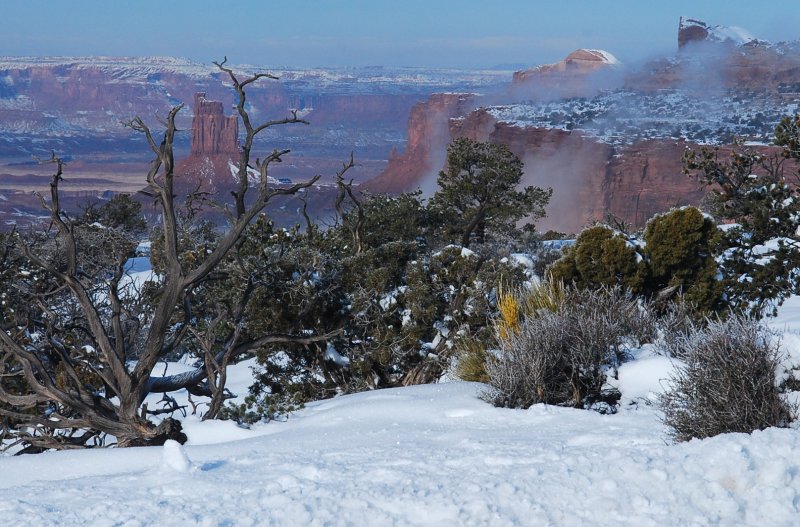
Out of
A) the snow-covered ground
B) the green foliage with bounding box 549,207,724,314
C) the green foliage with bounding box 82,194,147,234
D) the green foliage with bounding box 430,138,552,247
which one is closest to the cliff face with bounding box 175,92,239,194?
the green foliage with bounding box 82,194,147,234

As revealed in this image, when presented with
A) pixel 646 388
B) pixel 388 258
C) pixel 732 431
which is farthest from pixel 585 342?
pixel 388 258

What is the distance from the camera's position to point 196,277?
805 centimetres

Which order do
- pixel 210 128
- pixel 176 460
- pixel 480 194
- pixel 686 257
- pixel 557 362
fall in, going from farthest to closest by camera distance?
pixel 210 128 → pixel 480 194 → pixel 686 257 → pixel 557 362 → pixel 176 460

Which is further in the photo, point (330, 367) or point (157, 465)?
point (330, 367)

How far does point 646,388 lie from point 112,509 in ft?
13.3

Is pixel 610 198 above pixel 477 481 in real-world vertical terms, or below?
below

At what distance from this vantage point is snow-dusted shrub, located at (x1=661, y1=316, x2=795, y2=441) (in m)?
5.23

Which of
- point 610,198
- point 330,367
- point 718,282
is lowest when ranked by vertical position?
point 610,198

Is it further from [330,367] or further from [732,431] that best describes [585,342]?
[330,367]

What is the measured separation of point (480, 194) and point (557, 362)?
1577 cm

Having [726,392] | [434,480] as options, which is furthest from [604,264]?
[434,480]

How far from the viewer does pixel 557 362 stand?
7168mm

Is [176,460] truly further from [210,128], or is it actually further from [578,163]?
[210,128]

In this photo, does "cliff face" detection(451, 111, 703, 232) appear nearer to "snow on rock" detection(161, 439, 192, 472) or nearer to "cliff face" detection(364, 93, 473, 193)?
"cliff face" detection(364, 93, 473, 193)
